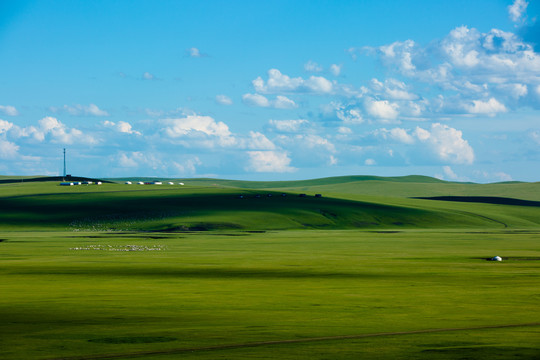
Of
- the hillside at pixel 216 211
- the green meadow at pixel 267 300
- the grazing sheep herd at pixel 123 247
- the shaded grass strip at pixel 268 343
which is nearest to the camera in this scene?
the shaded grass strip at pixel 268 343


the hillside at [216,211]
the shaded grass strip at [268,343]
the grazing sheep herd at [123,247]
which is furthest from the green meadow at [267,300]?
the hillside at [216,211]

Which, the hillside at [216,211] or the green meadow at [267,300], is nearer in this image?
the green meadow at [267,300]

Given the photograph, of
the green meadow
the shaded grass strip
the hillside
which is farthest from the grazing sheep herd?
the shaded grass strip

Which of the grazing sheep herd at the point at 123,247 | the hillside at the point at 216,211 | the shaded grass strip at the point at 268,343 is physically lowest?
the grazing sheep herd at the point at 123,247

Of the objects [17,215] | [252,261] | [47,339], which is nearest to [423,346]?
[47,339]

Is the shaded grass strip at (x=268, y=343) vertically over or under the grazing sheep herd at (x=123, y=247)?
over

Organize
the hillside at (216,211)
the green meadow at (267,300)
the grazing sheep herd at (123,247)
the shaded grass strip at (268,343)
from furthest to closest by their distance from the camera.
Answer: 1. the hillside at (216,211)
2. the grazing sheep herd at (123,247)
3. the green meadow at (267,300)
4. the shaded grass strip at (268,343)

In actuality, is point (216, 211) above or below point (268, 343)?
above

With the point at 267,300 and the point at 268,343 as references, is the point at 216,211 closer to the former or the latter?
the point at 267,300

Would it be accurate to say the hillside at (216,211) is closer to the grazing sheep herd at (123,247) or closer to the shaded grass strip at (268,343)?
the grazing sheep herd at (123,247)

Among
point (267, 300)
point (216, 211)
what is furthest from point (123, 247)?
point (216, 211)

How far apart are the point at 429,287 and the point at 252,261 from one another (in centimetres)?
2291

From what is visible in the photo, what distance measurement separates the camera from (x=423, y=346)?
74.6ft

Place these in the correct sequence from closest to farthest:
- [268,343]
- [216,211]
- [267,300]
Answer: [268,343]
[267,300]
[216,211]
